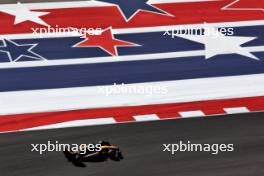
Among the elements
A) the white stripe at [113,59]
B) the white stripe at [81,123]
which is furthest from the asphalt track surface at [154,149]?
the white stripe at [113,59]

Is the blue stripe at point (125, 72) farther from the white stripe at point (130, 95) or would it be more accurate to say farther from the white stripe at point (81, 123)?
the white stripe at point (81, 123)

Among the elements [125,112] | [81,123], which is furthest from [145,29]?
[81,123]

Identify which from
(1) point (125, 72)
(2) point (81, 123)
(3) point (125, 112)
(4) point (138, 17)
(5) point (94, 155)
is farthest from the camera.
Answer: (4) point (138, 17)

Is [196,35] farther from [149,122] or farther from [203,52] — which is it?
[149,122]

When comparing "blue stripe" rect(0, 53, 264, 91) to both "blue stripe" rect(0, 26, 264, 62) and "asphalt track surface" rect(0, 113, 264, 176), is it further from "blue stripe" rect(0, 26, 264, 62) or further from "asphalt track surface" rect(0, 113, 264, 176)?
"asphalt track surface" rect(0, 113, 264, 176)

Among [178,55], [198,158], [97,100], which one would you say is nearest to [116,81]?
[97,100]

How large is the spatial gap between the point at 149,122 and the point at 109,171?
2.29 feet

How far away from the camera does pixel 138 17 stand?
598 cm

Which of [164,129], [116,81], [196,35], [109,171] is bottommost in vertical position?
[109,171]

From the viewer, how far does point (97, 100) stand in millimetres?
5754

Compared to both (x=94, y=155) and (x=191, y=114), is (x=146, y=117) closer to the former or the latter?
(x=191, y=114)

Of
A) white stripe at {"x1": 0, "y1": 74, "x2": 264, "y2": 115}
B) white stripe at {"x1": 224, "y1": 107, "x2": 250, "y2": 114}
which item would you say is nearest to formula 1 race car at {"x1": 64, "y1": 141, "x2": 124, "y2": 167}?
white stripe at {"x1": 0, "y1": 74, "x2": 264, "y2": 115}

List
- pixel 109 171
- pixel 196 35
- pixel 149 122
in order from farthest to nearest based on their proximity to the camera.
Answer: pixel 196 35
pixel 149 122
pixel 109 171

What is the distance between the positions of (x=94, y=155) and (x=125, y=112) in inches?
23.3
